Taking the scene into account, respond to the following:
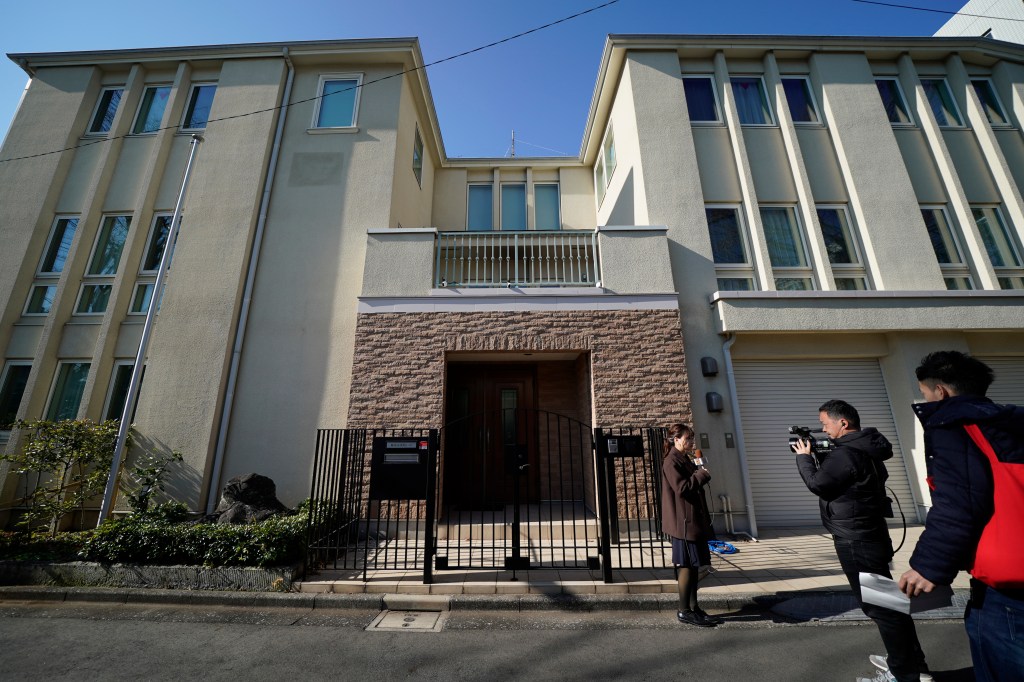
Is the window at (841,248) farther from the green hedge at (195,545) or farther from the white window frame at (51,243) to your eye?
the white window frame at (51,243)

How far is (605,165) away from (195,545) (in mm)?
11742

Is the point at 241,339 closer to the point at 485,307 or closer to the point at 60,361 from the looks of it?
the point at 60,361

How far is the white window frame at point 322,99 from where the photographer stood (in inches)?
371

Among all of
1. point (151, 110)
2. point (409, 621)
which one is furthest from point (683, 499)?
point (151, 110)

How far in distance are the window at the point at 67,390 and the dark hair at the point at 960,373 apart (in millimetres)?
12166

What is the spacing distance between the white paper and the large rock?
6946mm

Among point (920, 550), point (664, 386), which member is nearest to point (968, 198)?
point (664, 386)

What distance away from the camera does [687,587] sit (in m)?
4.07

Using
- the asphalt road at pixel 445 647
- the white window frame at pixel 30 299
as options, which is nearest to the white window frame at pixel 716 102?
the asphalt road at pixel 445 647

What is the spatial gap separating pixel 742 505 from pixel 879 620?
14.7 feet

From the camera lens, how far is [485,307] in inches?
293

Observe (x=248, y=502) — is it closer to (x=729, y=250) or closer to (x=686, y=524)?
(x=686, y=524)

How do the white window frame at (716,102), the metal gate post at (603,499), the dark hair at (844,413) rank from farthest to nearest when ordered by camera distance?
the white window frame at (716,102) → the metal gate post at (603,499) → the dark hair at (844,413)

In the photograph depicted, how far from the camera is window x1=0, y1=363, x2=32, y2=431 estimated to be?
25.9 feet
